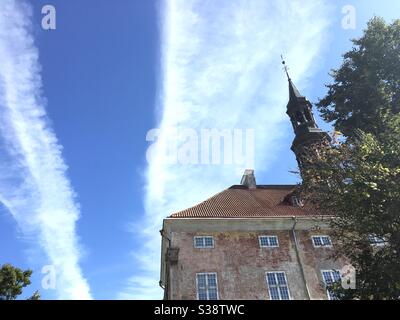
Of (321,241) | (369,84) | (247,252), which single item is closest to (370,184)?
(369,84)

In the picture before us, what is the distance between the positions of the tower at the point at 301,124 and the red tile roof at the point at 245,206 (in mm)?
4404

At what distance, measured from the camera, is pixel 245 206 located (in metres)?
26.4

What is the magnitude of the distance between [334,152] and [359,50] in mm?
10709

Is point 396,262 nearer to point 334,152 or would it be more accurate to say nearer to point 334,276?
point 334,152

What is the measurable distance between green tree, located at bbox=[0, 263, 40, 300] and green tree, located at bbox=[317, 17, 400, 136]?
26962 mm

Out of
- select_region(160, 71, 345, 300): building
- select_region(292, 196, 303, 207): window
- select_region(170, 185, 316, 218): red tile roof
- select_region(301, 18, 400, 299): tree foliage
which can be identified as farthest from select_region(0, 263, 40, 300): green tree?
select_region(301, 18, 400, 299): tree foliage

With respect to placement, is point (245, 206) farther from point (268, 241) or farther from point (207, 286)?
point (207, 286)

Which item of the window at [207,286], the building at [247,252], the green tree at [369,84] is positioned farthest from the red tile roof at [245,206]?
the green tree at [369,84]

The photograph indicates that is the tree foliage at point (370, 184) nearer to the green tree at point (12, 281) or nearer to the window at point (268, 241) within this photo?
the window at point (268, 241)

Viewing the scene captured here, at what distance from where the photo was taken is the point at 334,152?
14.9 m

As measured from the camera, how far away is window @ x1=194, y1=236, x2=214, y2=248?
23.2 metres

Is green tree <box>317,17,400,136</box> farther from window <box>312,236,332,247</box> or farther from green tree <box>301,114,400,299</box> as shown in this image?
window <box>312,236,332,247</box>

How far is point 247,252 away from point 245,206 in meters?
4.15
